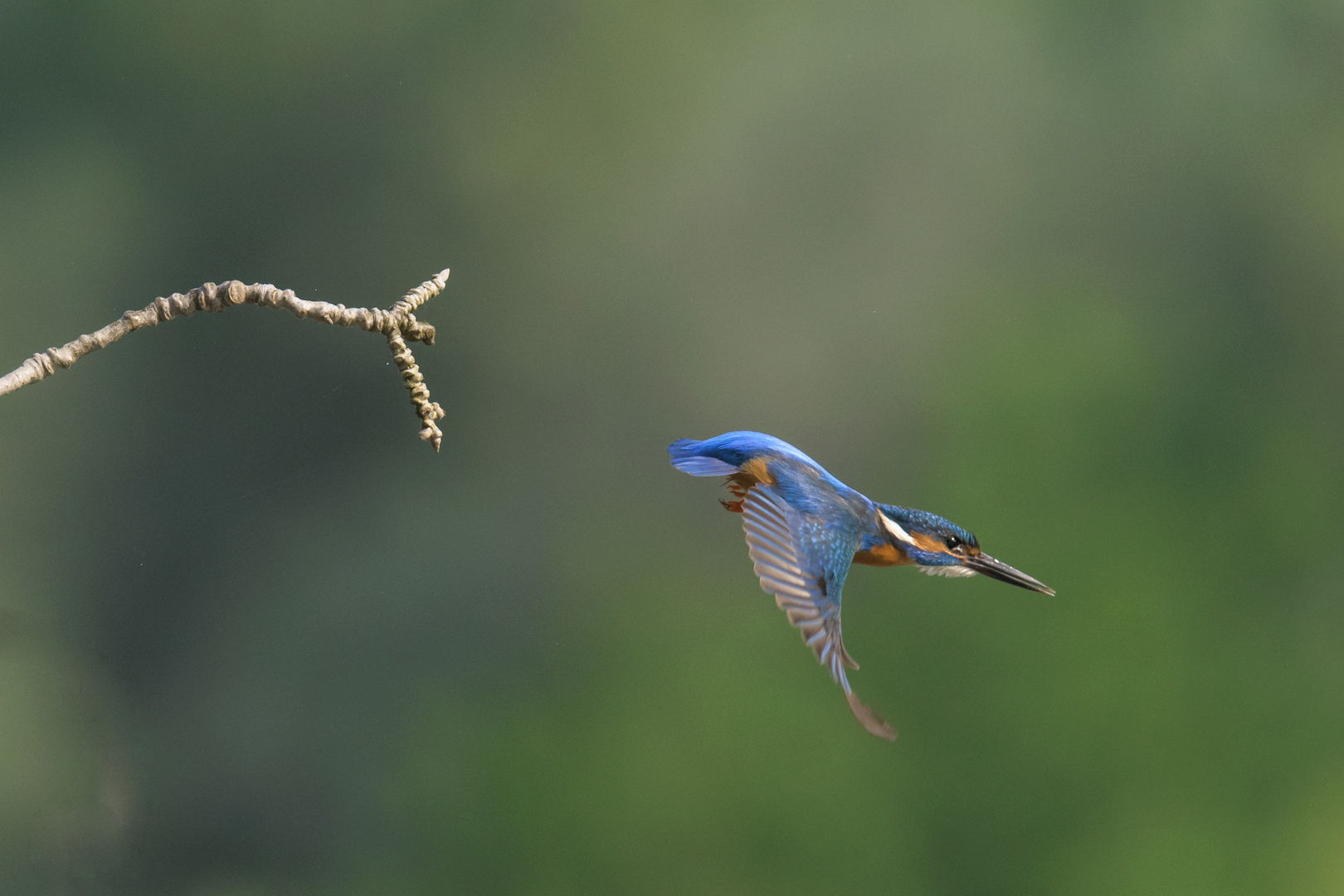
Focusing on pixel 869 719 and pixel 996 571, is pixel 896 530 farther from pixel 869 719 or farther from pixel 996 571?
pixel 869 719

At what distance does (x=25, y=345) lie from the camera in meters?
1.22

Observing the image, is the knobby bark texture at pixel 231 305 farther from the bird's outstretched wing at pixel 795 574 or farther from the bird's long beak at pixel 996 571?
the bird's long beak at pixel 996 571

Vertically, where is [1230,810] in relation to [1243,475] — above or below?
below

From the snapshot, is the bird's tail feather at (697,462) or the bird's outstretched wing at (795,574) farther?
the bird's tail feather at (697,462)

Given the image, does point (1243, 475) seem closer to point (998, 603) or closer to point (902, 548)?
point (998, 603)

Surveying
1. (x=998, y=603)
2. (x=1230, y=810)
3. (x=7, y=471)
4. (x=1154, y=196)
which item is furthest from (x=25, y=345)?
(x=1230, y=810)

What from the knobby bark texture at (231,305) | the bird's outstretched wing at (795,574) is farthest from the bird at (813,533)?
the knobby bark texture at (231,305)

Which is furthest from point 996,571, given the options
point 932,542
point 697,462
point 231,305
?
point 231,305

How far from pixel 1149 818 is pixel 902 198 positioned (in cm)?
78

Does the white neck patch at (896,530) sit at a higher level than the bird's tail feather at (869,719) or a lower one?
higher

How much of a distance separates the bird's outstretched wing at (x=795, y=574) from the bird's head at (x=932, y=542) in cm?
3

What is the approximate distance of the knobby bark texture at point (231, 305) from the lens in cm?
43

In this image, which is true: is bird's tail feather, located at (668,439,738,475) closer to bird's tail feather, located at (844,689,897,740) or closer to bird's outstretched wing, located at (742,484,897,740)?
bird's outstretched wing, located at (742,484,897,740)

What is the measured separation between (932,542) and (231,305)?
1.15 ft
